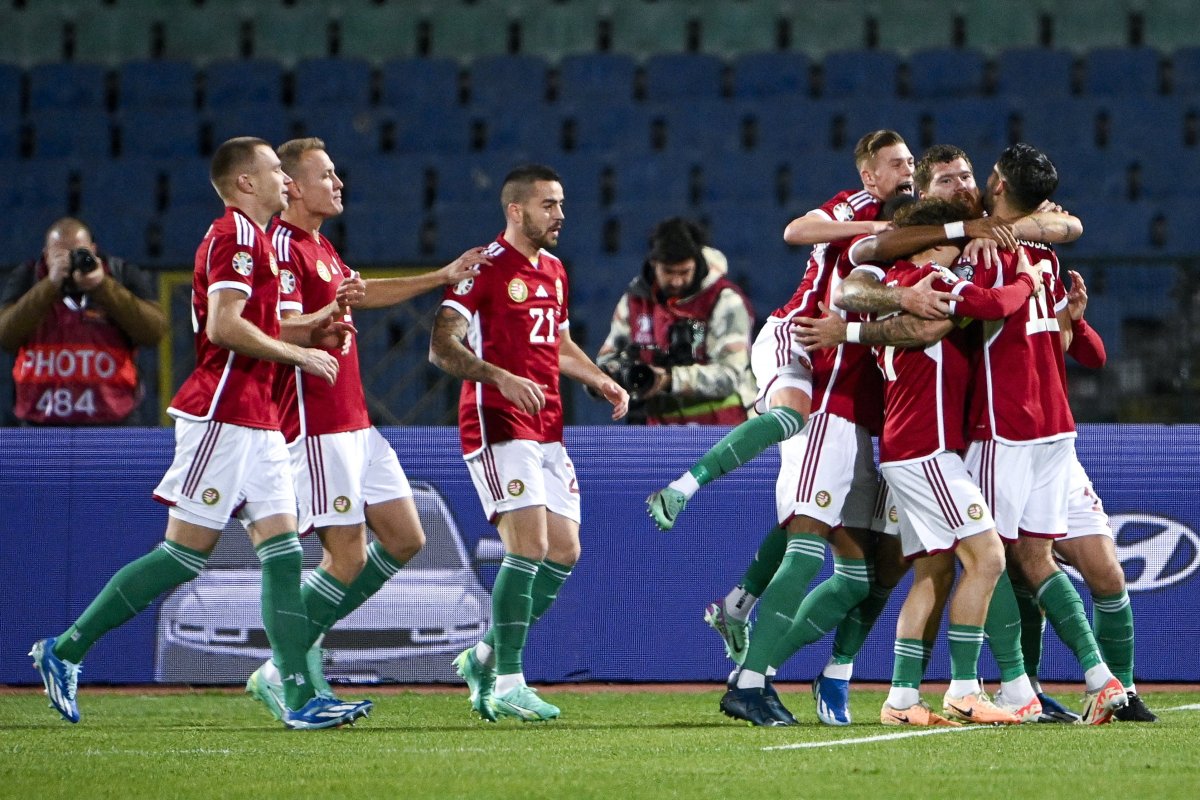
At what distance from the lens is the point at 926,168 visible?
231 inches

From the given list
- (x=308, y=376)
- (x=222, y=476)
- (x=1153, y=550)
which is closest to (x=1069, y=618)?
(x=1153, y=550)

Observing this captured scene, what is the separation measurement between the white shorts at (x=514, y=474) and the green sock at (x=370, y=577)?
42cm

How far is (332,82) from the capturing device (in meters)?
13.7

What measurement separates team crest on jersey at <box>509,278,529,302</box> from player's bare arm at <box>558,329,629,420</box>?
0.28 metres

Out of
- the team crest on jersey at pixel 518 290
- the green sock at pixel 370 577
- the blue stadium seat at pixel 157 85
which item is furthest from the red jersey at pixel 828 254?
the blue stadium seat at pixel 157 85

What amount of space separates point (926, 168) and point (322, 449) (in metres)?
2.36

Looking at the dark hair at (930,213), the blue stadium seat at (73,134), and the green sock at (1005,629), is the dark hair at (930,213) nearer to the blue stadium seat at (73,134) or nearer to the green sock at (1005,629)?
the green sock at (1005,629)

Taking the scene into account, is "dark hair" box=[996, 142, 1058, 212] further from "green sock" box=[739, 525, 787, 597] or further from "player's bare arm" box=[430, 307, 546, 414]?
"player's bare arm" box=[430, 307, 546, 414]

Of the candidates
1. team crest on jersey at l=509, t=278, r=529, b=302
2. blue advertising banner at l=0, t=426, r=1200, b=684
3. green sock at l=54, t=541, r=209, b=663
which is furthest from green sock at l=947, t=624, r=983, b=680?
green sock at l=54, t=541, r=209, b=663

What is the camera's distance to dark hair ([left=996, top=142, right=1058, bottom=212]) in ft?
18.6

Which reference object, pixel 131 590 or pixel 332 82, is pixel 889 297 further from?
pixel 332 82

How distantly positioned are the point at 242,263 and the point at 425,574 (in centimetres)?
224

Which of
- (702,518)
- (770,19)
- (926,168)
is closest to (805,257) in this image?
(770,19)

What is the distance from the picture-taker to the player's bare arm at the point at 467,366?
231 inches
